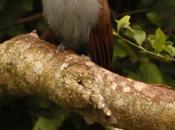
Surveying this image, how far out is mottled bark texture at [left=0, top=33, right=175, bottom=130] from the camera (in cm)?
259

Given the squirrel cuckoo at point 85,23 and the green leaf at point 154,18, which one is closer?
the squirrel cuckoo at point 85,23

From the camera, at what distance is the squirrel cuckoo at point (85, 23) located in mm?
3350

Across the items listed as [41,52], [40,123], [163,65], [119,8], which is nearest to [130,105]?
[41,52]

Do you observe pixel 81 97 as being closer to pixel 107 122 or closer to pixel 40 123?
A: pixel 107 122

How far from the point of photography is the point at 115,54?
3.81 m

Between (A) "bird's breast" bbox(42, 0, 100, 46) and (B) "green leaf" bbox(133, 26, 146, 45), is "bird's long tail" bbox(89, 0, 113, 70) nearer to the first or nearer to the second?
(A) "bird's breast" bbox(42, 0, 100, 46)

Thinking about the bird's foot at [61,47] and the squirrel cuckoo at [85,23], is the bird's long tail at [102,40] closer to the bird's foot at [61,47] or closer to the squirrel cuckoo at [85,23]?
the squirrel cuckoo at [85,23]

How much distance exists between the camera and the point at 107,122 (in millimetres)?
2668

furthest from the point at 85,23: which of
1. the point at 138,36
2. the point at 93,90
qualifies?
the point at 93,90

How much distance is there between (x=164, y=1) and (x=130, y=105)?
1421mm

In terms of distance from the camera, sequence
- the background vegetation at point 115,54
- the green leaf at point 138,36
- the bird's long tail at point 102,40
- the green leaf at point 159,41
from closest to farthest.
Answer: the green leaf at point 159,41
the green leaf at point 138,36
the bird's long tail at point 102,40
the background vegetation at point 115,54

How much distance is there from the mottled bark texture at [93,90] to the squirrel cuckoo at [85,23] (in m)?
0.28

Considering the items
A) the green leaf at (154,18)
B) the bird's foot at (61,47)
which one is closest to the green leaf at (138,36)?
the bird's foot at (61,47)

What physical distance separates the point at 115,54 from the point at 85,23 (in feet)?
1.61
